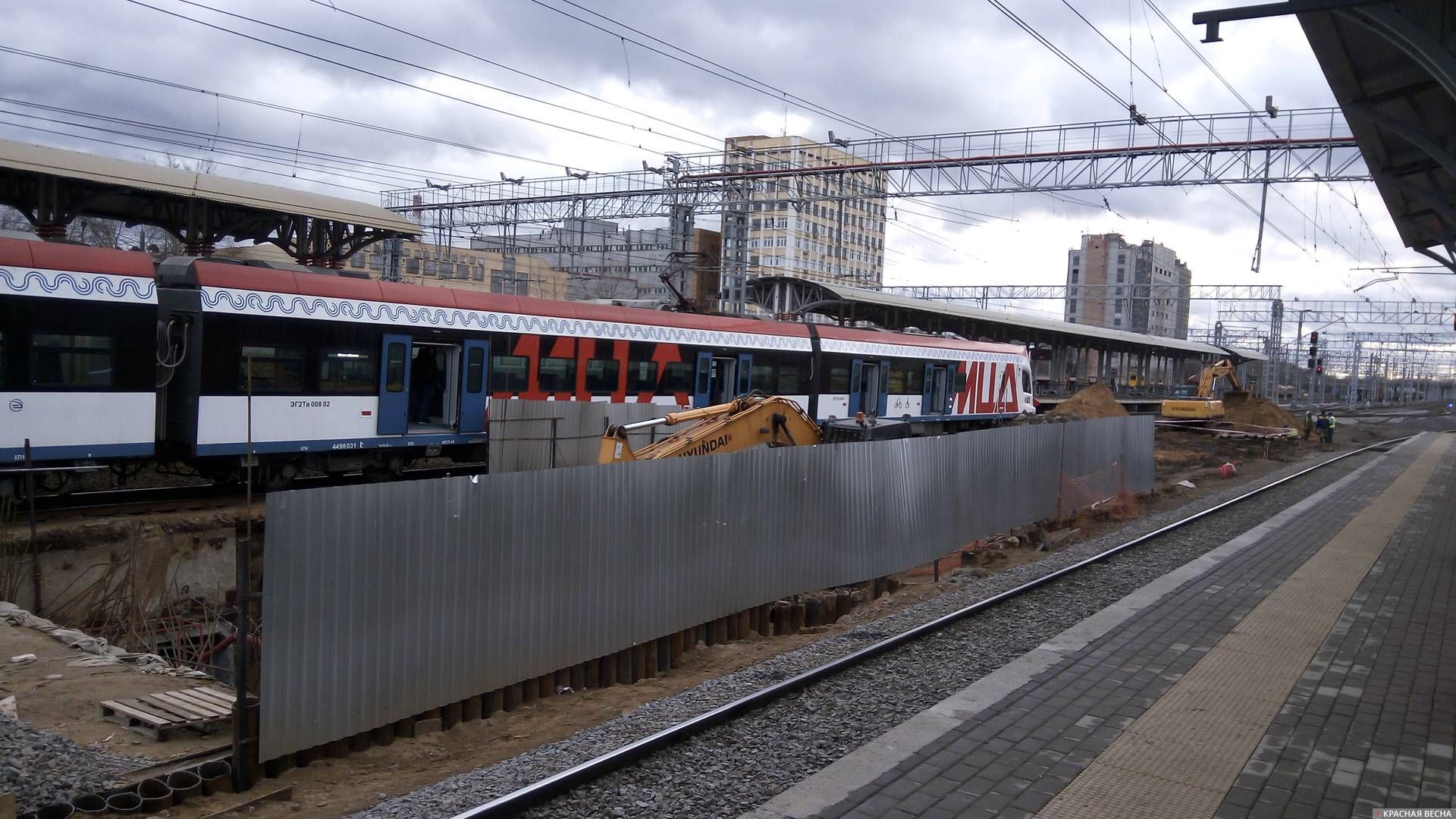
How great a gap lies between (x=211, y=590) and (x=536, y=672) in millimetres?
6525

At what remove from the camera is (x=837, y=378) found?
25266mm

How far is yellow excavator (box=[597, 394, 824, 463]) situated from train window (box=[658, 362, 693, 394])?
5849 mm

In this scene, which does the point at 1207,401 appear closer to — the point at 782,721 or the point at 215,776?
the point at 782,721

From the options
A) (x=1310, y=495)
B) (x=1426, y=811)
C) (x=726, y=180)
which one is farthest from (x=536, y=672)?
(x=726, y=180)

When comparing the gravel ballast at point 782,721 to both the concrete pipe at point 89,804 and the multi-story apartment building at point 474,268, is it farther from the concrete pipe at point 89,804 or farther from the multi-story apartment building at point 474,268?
the multi-story apartment building at point 474,268

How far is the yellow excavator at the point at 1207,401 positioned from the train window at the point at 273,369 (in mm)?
39249

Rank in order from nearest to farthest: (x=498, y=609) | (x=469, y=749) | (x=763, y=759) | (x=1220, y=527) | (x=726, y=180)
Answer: (x=763, y=759) → (x=469, y=749) → (x=498, y=609) → (x=1220, y=527) → (x=726, y=180)

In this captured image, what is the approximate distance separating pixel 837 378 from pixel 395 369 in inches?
508

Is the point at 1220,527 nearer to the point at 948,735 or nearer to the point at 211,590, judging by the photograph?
the point at 948,735

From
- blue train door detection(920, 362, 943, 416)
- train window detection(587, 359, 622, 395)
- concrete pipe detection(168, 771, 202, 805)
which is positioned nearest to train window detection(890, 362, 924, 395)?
blue train door detection(920, 362, 943, 416)

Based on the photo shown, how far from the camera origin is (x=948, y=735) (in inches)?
255

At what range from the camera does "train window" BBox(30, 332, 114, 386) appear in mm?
11773

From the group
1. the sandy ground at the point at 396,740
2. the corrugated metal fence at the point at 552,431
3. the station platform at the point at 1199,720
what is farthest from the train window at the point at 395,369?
the station platform at the point at 1199,720

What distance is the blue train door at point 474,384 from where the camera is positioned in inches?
650
